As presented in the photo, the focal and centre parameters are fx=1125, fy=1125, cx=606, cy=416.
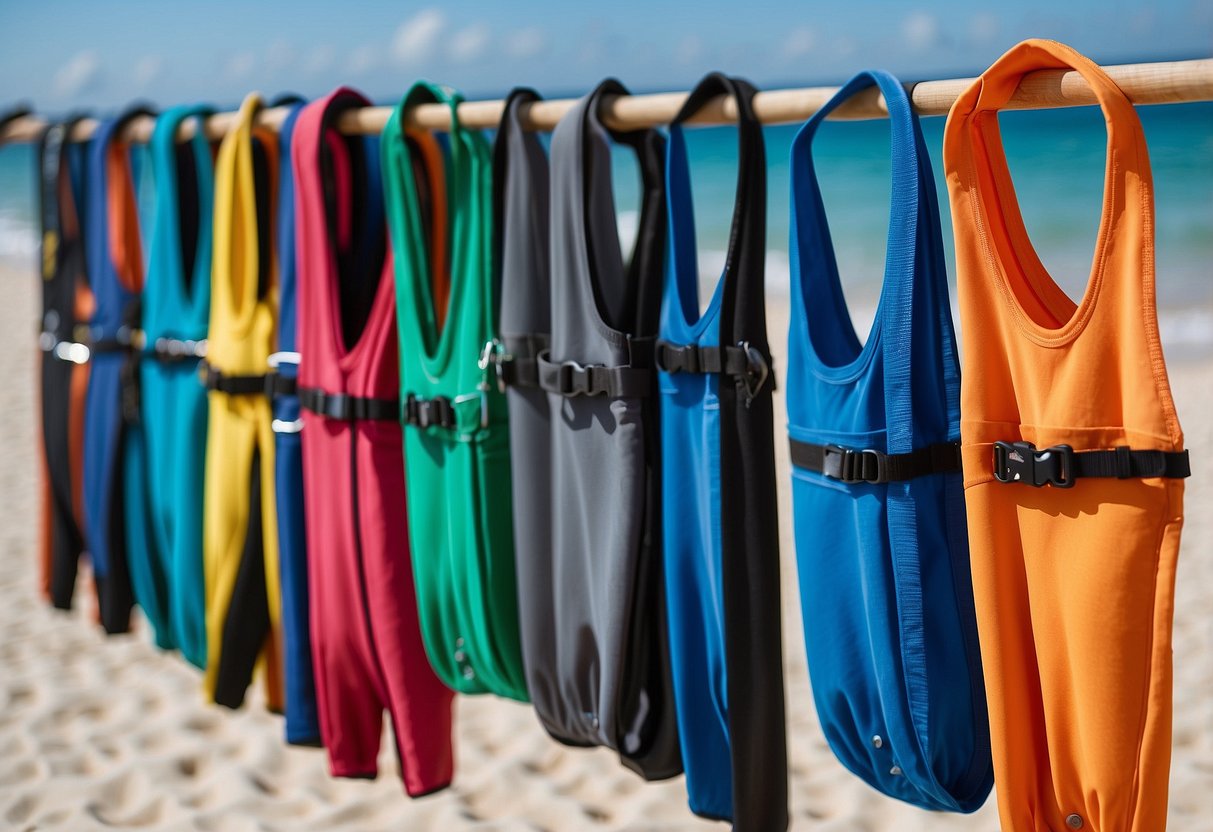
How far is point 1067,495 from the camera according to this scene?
124 centimetres

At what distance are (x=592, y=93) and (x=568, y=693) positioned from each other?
0.91 metres

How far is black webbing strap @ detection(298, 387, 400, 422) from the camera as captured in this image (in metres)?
1.92

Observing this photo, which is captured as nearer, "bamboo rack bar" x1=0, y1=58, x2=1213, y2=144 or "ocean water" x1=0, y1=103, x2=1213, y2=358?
"bamboo rack bar" x1=0, y1=58, x2=1213, y2=144

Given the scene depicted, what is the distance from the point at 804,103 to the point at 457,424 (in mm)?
747

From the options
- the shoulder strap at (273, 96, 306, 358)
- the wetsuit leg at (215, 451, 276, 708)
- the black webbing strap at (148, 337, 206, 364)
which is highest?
the shoulder strap at (273, 96, 306, 358)

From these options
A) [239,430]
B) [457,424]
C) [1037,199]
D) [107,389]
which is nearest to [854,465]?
[457,424]

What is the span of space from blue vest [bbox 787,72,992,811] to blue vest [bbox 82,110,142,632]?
162 centimetres

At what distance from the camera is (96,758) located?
3.10 meters

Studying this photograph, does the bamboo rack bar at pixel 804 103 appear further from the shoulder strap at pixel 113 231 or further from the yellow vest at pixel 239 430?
the shoulder strap at pixel 113 231

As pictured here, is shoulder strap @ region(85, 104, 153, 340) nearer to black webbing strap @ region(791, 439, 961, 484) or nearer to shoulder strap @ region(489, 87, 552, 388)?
shoulder strap @ region(489, 87, 552, 388)

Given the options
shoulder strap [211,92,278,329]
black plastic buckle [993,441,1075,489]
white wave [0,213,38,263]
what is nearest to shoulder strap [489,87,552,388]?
shoulder strap [211,92,278,329]

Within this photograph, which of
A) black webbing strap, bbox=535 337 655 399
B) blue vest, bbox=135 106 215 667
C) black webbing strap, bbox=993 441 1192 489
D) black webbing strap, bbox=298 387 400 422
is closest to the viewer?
black webbing strap, bbox=993 441 1192 489

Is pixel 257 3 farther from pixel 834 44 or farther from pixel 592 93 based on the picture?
pixel 592 93

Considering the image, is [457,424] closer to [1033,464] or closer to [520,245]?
[520,245]
